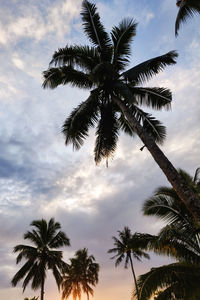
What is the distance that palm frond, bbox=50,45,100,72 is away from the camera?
30.5 feet

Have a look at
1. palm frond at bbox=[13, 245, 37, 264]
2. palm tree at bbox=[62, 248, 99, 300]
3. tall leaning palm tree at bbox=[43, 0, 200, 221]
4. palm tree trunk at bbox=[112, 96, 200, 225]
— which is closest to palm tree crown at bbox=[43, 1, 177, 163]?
tall leaning palm tree at bbox=[43, 0, 200, 221]

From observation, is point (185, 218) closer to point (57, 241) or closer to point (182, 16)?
point (182, 16)

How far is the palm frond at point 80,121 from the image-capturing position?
8.92 meters

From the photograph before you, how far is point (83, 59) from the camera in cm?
954

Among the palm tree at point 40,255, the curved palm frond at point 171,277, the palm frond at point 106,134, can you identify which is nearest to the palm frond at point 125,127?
the palm frond at point 106,134

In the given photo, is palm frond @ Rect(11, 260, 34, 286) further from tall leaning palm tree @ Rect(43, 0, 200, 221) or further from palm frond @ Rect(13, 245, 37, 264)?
tall leaning palm tree @ Rect(43, 0, 200, 221)

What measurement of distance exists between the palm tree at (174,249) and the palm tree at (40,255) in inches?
569

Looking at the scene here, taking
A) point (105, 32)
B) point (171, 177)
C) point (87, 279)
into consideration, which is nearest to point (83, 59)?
point (105, 32)

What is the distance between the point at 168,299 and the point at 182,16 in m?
10.3

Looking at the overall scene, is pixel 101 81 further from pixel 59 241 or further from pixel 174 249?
pixel 59 241

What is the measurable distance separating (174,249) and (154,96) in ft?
21.9

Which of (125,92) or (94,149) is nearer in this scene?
(125,92)

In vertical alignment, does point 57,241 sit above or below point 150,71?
above

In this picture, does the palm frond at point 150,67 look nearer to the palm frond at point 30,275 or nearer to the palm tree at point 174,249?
the palm tree at point 174,249
